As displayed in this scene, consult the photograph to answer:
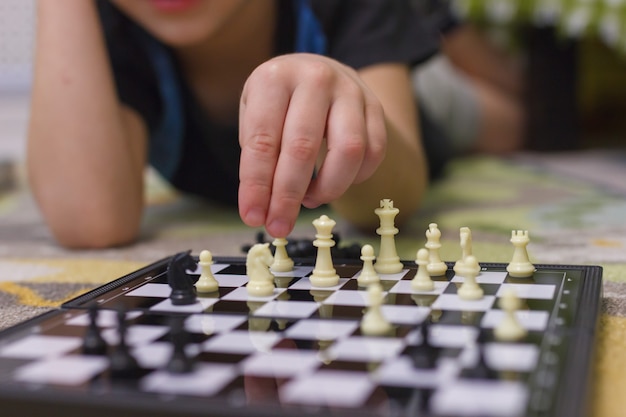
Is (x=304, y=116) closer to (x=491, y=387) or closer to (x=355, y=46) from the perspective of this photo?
(x=491, y=387)

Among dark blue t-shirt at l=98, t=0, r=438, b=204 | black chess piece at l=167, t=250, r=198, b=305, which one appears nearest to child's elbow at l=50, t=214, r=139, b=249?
dark blue t-shirt at l=98, t=0, r=438, b=204

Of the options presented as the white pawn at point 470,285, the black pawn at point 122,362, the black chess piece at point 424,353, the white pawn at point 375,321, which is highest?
the white pawn at point 470,285

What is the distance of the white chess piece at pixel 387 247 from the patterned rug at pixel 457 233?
199mm

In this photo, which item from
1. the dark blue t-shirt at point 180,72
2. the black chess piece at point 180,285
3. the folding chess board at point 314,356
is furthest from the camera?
the dark blue t-shirt at point 180,72

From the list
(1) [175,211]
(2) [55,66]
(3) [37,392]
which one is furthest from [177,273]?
(1) [175,211]

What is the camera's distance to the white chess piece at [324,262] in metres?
0.71

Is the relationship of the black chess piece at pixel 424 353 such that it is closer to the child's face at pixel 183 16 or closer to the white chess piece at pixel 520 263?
the white chess piece at pixel 520 263

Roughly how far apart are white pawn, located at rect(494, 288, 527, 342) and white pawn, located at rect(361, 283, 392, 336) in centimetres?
8

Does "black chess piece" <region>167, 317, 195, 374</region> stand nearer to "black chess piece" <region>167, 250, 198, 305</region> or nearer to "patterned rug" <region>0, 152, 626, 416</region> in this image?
"black chess piece" <region>167, 250, 198, 305</region>

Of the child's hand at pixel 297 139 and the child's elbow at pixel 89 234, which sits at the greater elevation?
the child's hand at pixel 297 139

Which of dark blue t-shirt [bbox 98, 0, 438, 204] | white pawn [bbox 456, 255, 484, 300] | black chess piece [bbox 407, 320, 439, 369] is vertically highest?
dark blue t-shirt [bbox 98, 0, 438, 204]

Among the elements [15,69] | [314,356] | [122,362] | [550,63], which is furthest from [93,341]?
[15,69]

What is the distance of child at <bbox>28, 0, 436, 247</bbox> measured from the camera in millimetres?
774

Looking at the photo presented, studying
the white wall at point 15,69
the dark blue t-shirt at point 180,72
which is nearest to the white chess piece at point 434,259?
the dark blue t-shirt at point 180,72
